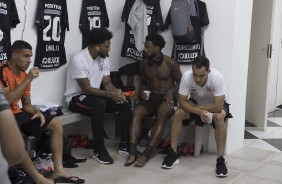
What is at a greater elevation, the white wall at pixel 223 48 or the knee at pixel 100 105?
the white wall at pixel 223 48

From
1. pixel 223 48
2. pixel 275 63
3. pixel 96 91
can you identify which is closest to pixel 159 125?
pixel 96 91

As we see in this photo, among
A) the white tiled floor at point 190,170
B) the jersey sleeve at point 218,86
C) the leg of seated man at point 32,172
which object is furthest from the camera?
the jersey sleeve at point 218,86

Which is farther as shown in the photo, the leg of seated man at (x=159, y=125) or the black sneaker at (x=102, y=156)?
the leg of seated man at (x=159, y=125)

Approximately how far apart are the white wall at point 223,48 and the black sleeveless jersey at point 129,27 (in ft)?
0.29

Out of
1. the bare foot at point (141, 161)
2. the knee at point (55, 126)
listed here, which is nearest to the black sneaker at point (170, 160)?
the bare foot at point (141, 161)

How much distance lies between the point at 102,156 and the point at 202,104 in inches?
41.2

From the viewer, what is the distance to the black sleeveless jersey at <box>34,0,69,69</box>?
3938mm

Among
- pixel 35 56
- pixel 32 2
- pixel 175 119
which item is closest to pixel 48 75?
pixel 35 56

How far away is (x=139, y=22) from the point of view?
4480mm

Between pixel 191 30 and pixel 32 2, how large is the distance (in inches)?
60.8

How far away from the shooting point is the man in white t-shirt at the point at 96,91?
3.91m

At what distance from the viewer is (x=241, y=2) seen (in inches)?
160

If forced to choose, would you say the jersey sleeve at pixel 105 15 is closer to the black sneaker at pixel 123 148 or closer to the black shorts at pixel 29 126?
→ the black sneaker at pixel 123 148

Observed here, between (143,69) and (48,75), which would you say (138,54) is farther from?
(48,75)
